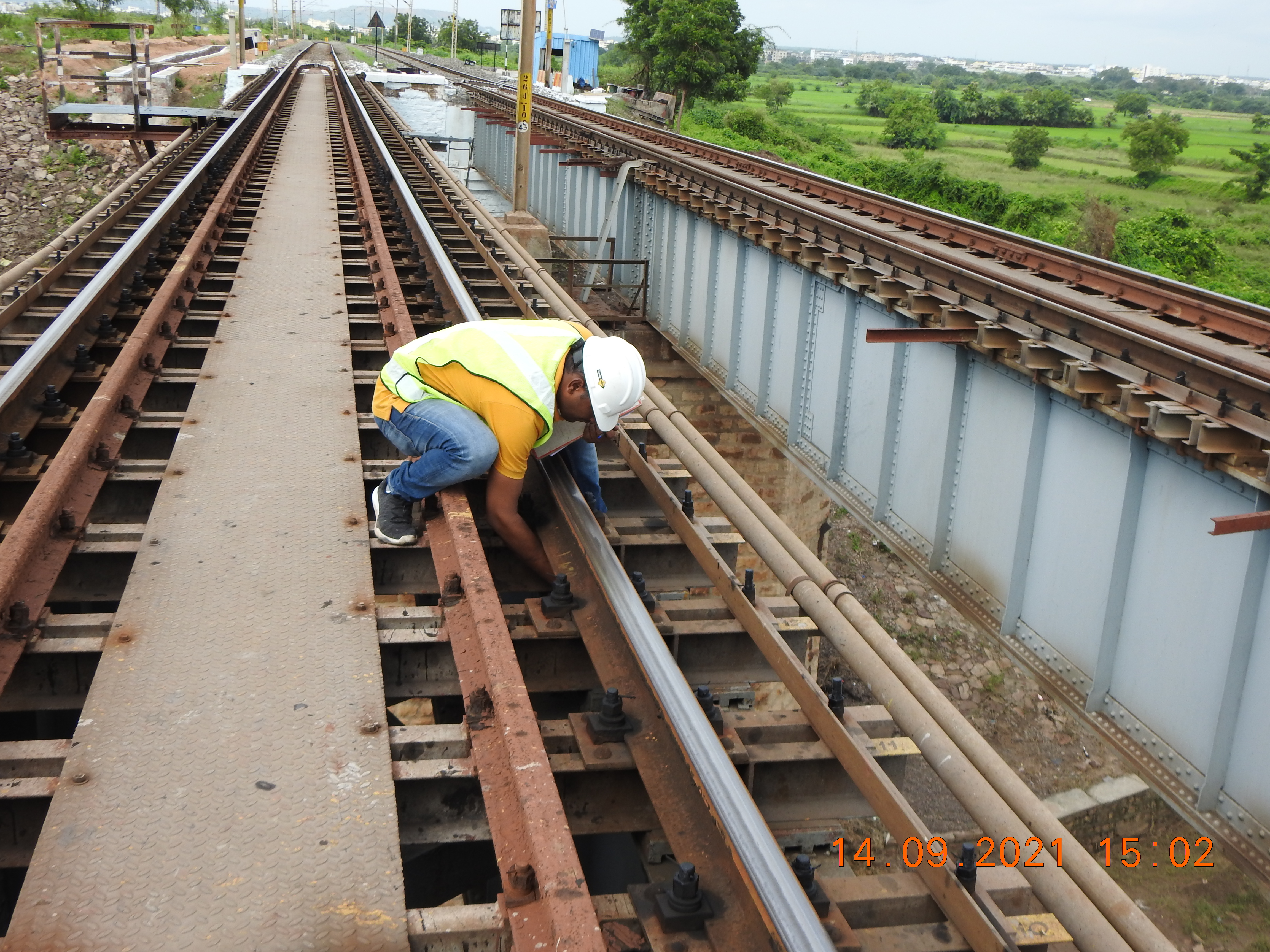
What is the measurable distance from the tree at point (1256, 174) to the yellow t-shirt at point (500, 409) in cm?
4580

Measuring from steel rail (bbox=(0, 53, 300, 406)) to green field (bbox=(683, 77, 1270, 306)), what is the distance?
20189mm

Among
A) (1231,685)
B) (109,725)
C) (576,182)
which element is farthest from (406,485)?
(576,182)

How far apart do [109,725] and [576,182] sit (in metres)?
19.1

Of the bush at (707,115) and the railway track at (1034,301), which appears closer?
the railway track at (1034,301)

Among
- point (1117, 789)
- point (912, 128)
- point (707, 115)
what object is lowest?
point (1117, 789)

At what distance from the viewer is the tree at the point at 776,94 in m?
73.7

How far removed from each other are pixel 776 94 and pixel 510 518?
255ft

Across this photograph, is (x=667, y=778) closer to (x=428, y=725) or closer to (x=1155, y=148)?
(x=428, y=725)

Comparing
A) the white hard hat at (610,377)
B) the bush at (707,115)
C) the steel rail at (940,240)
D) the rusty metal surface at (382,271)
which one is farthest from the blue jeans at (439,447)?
the bush at (707,115)

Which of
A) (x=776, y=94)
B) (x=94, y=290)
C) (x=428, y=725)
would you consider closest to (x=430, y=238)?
(x=94, y=290)

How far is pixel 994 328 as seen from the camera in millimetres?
7465

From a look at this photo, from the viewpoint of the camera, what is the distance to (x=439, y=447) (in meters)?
4.23

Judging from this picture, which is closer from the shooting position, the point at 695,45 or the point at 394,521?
the point at 394,521

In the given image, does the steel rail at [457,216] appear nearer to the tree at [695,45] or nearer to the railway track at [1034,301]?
the railway track at [1034,301]
